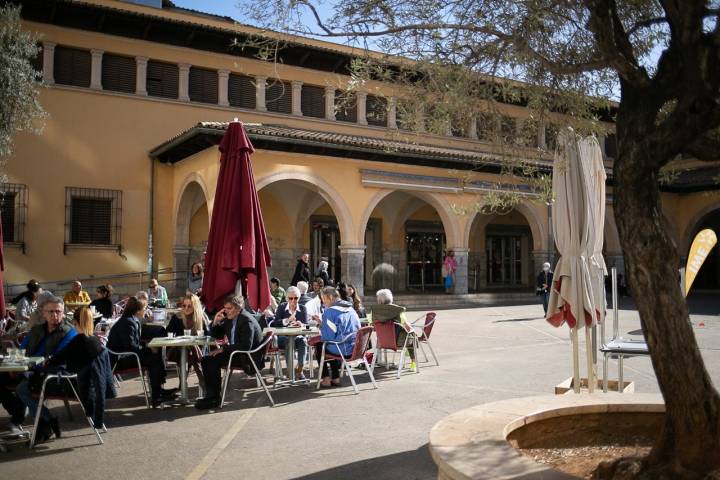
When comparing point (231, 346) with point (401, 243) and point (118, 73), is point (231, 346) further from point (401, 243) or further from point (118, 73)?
point (401, 243)

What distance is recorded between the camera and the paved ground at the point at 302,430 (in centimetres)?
425

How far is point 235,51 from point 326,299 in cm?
1320

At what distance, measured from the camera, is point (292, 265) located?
65.5 ft

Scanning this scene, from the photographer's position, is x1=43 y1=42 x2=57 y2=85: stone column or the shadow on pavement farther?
x1=43 y1=42 x2=57 y2=85: stone column

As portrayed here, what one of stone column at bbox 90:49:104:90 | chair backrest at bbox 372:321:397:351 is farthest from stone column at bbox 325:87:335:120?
chair backrest at bbox 372:321:397:351

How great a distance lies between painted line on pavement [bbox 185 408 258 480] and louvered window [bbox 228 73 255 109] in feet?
46.0

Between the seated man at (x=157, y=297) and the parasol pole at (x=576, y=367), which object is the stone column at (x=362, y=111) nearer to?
the seated man at (x=157, y=297)

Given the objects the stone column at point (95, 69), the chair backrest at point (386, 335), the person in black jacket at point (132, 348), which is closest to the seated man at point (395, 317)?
the chair backrest at point (386, 335)

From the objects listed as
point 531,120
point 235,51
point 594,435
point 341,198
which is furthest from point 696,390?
point 235,51

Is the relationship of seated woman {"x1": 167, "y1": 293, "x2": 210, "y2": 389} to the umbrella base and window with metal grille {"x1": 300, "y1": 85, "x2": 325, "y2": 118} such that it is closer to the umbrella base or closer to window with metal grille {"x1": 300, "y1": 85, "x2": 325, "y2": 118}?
the umbrella base

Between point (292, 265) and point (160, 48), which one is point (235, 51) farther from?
point (292, 265)

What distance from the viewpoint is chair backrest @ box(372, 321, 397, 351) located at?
26.0ft

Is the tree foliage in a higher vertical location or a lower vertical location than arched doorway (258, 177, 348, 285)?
higher

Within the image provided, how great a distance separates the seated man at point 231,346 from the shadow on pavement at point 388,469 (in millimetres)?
2332
